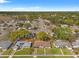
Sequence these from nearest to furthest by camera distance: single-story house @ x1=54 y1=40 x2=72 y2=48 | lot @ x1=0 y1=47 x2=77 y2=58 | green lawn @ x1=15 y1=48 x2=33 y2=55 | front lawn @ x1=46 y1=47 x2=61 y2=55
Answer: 1. lot @ x1=0 y1=47 x2=77 y2=58
2. green lawn @ x1=15 y1=48 x2=33 y2=55
3. front lawn @ x1=46 y1=47 x2=61 y2=55
4. single-story house @ x1=54 y1=40 x2=72 y2=48

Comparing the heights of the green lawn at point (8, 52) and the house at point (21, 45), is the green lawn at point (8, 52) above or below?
below

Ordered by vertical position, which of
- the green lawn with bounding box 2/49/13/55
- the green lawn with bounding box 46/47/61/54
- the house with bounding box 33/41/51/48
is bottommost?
the green lawn with bounding box 2/49/13/55

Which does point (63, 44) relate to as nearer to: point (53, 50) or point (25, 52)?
point (53, 50)

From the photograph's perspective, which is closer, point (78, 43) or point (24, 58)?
point (24, 58)

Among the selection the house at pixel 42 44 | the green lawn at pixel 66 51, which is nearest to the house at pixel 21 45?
the house at pixel 42 44

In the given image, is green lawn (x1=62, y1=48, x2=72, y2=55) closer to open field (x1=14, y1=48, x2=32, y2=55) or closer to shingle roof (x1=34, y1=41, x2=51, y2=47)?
shingle roof (x1=34, y1=41, x2=51, y2=47)

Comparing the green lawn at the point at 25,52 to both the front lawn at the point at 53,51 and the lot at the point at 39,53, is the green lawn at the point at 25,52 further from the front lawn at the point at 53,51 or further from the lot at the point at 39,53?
the front lawn at the point at 53,51

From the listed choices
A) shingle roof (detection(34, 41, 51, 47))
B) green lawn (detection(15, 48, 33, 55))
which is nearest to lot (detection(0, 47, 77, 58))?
green lawn (detection(15, 48, 33, 55))

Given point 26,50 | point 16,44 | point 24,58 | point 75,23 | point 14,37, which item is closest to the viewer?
point 24,58

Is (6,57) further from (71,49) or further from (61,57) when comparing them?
(71,49)

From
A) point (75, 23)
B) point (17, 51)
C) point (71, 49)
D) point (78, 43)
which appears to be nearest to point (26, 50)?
point (17, 51)

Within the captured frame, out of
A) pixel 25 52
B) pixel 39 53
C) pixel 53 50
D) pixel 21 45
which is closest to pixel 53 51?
pixel 53 50
